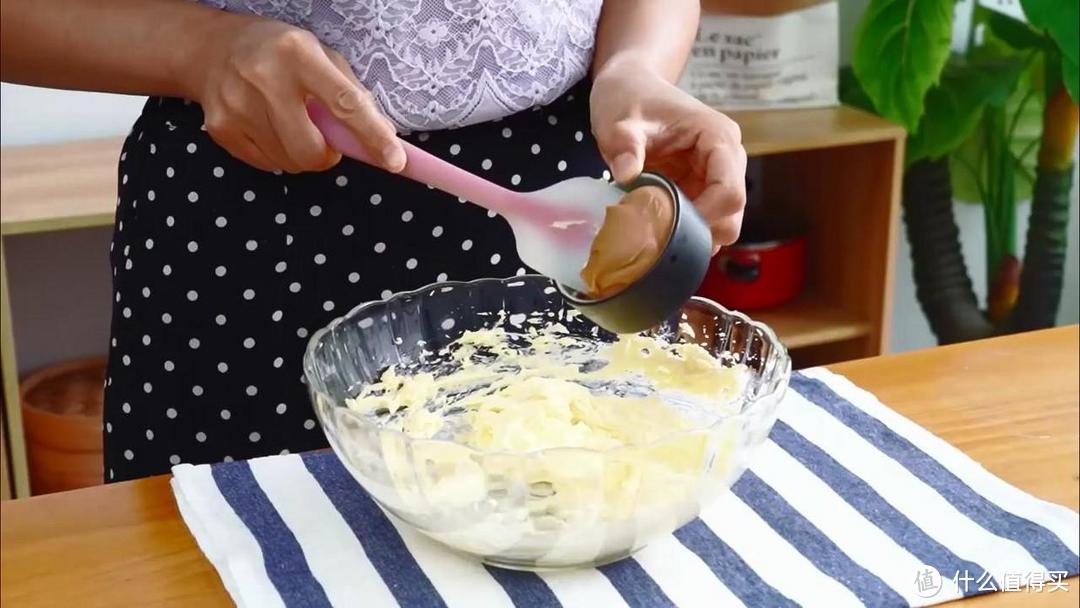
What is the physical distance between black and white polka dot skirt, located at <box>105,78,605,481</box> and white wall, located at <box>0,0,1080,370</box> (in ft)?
3.62

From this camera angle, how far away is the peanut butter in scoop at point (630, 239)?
27.7 inches

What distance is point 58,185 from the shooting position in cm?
183

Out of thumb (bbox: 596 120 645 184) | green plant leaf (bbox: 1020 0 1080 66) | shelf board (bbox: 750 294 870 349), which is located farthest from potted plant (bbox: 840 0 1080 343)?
thumb (bbox: 596 120 645 184)

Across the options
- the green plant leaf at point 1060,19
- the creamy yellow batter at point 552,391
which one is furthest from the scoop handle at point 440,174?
the green plant leaf at point 1060,19

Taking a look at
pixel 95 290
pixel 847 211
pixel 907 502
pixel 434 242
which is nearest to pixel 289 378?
pixel 434 242

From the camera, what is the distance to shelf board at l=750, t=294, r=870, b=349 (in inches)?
85.4

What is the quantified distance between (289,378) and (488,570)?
345 mm

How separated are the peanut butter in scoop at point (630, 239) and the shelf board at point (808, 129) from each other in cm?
127

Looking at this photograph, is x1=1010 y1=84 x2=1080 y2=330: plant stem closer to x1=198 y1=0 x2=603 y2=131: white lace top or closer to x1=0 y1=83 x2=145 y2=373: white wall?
x1=198 y1=0 x2=603 y2=131: white lace top

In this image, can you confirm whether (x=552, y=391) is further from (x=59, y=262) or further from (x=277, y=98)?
(x=59, y=262)

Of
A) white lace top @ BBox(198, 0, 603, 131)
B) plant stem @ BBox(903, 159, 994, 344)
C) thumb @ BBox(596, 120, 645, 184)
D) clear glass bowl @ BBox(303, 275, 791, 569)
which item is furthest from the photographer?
plant stem @ BBox(903, 159, 994, 344)

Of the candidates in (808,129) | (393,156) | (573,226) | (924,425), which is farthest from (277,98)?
(808,129)

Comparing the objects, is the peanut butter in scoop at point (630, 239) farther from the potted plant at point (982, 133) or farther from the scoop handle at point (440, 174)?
the potted plant at point (982, 133)

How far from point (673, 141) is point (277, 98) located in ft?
0.84
